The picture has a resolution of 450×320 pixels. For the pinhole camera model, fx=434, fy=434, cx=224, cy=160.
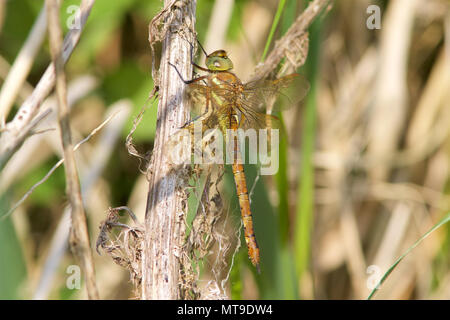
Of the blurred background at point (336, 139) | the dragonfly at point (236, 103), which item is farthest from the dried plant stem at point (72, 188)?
the blurred background at point (336, 139)

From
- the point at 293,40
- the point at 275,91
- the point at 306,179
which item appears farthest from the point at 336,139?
the point at 293,40

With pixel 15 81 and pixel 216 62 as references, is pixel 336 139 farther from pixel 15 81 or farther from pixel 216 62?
pixel 15 81

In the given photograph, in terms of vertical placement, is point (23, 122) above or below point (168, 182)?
above

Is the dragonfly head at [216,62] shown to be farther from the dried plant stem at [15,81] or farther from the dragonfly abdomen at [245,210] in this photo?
the dried plant stem at [15,81]

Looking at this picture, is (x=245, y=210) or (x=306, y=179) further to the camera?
(x=306, y=179)

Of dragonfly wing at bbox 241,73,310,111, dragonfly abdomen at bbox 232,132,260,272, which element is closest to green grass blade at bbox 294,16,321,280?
dragonfly wing at bbox 241,73,310,111

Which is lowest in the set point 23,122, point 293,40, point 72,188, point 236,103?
point 72,188
